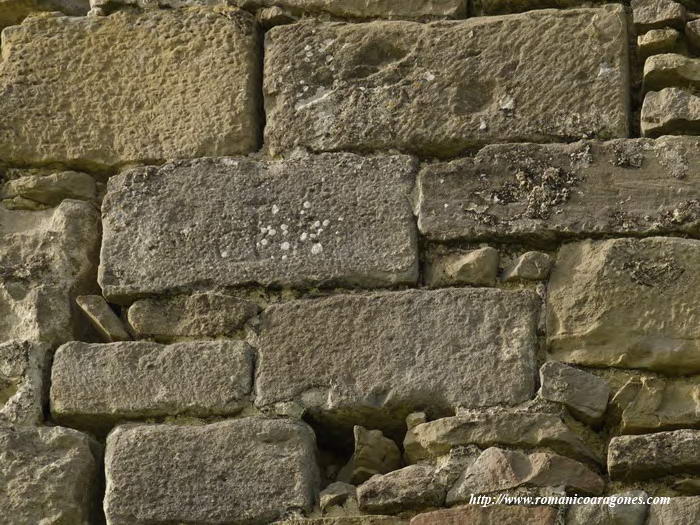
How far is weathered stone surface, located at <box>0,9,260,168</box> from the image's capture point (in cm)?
400

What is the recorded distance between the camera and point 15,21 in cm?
435

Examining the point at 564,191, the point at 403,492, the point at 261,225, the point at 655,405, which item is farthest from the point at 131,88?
the point at 655,405

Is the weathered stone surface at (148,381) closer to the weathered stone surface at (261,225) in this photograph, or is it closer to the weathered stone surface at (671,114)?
the weathered stone surface at (261,225)

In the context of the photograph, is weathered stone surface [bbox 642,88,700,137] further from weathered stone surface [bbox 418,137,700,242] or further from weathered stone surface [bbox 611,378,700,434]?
weathered stone surface [bbox 611,378,700,434]

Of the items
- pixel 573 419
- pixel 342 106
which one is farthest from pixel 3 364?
pixel 573 419

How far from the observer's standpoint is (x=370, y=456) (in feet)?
11.7

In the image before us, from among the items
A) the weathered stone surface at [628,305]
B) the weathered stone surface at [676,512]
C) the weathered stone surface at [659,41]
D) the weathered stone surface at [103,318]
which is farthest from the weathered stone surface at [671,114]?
the weathered stone surface at [103,318]

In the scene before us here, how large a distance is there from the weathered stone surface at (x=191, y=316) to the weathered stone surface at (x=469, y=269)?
0.44 meters

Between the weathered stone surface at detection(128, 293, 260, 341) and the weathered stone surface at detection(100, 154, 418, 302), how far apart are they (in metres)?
0.04

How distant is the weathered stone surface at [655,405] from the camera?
11.4 ft

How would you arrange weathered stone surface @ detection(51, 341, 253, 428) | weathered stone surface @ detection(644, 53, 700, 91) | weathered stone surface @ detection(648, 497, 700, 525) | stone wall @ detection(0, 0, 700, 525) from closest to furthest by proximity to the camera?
weathered stone surface @ detection(648, 497, 700, 525) < stone wall @ detection(0, 0, 700, 525) < weathered stone surface @ detection(51, 341, 253, 428) < weathered stone surface @ detection(644, 53, 700, 91)

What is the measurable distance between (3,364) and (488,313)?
3.81 feet

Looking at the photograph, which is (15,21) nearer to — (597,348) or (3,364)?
(3,364)

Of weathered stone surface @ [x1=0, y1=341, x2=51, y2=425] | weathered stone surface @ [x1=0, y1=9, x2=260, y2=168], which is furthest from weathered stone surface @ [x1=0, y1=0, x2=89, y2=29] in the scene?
weathered stone surface @ [x1=0, y1=341, x2=51, y2=425]
